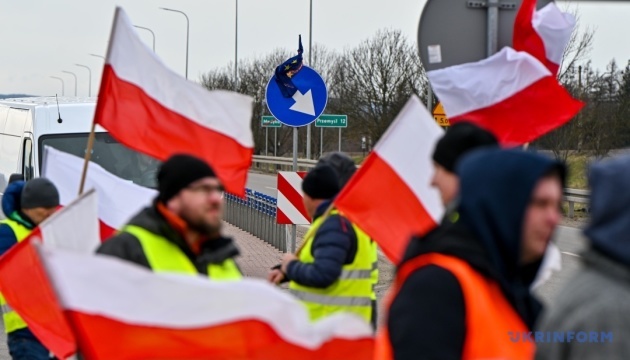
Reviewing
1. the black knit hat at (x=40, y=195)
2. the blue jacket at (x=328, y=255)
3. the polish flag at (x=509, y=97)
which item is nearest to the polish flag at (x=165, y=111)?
the blue jacket at (x=328, y=255)

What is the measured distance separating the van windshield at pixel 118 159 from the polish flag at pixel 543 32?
7.16 m

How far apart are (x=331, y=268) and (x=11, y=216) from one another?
229 cm

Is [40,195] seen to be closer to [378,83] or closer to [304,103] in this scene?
[304,103]

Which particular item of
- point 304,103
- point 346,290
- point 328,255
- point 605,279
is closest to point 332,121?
point 304,103

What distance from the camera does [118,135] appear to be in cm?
574

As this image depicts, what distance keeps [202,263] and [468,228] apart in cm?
141

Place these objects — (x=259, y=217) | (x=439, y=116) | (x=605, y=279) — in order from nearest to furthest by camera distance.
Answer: (x=605, y=279) < (x=439, y=116) < (x=259, y=217)

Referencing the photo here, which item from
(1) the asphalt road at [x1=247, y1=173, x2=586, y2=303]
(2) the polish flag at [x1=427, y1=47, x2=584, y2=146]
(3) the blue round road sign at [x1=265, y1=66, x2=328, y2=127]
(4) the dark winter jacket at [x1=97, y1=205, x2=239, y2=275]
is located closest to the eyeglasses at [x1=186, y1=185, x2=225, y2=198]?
A: (4) the dark winter jacket at [x1=97, y1=205, x2=239, y2=275]

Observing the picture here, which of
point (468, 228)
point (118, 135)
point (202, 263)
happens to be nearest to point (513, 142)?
point (118, 135)

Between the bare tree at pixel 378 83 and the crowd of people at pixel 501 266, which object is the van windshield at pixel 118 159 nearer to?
the crowd of people at pixel 501 266

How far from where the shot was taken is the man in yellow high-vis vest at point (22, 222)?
630cm

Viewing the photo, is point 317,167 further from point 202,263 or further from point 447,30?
point 202,263

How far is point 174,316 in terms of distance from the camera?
3.30m

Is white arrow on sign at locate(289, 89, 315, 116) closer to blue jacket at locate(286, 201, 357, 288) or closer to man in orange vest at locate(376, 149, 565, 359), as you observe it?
blue jacket at locate(286, 201, 357, 288)
